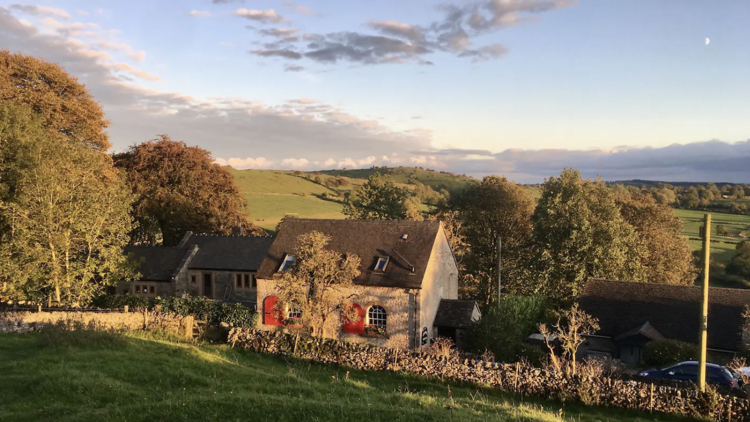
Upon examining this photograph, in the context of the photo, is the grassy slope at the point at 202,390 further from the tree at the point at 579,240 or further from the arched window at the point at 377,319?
the tree at the point at 579,240

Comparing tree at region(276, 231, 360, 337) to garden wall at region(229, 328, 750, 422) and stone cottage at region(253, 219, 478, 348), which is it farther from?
stone cottage at region(253, 219, 478, 348)

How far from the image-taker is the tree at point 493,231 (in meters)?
51.6

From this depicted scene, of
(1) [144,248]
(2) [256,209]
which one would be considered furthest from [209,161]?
(2) [256,209]

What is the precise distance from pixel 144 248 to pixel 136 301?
35.2 ft

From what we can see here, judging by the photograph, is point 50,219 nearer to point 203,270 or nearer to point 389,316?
point 203,270

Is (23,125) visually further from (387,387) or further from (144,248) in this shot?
(387,387)


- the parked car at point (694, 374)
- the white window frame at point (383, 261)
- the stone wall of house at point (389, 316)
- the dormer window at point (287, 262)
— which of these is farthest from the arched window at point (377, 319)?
the parked car at point (694, 374)

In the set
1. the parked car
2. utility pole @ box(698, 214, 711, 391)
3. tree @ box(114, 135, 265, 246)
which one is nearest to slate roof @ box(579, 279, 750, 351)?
the parked car

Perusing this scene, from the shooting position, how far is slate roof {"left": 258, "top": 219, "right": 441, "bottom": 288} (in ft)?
103

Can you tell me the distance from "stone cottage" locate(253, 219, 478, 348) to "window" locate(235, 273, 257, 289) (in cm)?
829

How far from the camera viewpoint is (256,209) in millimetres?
91188

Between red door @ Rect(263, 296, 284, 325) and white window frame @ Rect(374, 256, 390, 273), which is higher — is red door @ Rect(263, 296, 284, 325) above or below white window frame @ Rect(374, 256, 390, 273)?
below

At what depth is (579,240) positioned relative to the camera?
41.5 meters

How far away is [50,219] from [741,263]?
77.1m
